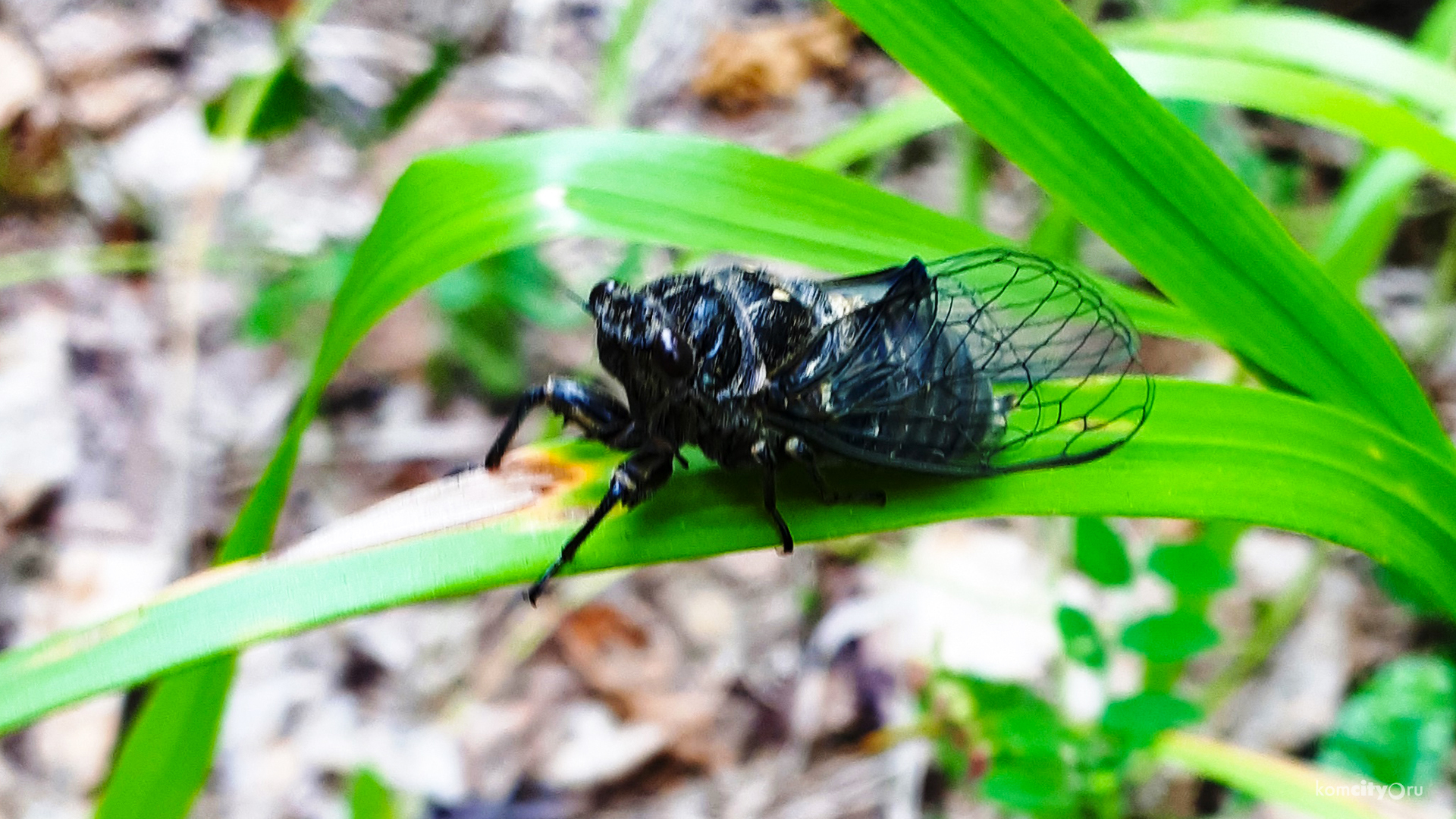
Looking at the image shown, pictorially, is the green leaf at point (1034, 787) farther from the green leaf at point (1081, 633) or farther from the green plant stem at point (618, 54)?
the green plant stem at point (618, 54)

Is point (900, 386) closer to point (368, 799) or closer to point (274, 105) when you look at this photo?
point (368, 799)

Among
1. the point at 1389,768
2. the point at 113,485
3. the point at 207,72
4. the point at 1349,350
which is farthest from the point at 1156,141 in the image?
the point at 207,72

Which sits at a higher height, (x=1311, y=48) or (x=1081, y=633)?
(x=1311, y=48)

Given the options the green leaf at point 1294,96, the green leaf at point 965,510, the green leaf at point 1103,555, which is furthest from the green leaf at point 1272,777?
the green leaf at point 1294,96

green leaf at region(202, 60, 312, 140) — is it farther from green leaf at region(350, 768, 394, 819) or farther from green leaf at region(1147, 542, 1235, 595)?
green leaf at region(1147, 542, 1235, 595)

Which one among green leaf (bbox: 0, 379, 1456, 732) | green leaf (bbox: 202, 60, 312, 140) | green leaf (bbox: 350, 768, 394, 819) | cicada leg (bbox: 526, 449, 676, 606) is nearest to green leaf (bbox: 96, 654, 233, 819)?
green leaf (bbox: 0, 379, 1456, 732)

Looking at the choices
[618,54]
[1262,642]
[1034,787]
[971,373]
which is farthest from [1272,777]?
[618,54]
